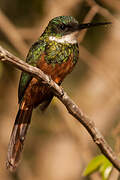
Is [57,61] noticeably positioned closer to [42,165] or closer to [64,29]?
[64,29]

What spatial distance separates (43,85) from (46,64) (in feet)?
0.57

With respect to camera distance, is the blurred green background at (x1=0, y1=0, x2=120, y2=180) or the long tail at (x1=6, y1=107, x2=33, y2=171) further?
the blurred green background at (x1=0, y1=0, x2=120, y2=180)

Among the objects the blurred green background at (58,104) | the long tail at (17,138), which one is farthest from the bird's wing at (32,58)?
the blurred green background at (58,104)

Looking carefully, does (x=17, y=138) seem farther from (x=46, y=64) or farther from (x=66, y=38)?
(x=66, y=38)

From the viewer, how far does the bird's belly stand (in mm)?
2887

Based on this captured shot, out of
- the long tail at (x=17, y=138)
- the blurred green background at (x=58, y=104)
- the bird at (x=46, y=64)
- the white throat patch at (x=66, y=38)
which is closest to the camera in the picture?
the long tail at (x=17, y=138)

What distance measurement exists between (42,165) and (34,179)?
0.23 m

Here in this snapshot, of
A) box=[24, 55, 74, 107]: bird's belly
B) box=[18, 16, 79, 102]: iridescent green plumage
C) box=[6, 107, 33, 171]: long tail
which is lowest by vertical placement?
box=[6, 107, 33, 171]: long tail

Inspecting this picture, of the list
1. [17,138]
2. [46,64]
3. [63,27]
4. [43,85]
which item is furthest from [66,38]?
[17,138]

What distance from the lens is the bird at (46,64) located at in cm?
290

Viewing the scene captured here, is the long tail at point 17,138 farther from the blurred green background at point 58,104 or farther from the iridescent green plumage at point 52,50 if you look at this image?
the blurred green background at point 58,104

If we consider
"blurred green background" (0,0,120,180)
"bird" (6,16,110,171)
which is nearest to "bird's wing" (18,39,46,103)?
"bird" (6,16,110,171)

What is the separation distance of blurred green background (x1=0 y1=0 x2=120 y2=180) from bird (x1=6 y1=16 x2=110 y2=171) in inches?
39.0

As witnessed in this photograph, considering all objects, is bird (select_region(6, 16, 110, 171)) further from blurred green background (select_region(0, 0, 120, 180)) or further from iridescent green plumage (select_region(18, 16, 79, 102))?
blurred green background (select_region(0, 0, 120, 180))
